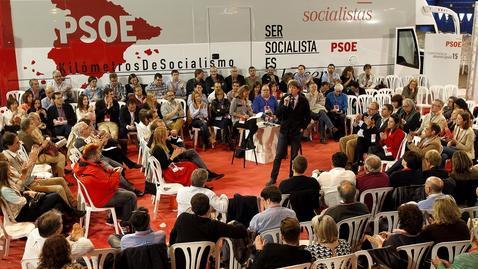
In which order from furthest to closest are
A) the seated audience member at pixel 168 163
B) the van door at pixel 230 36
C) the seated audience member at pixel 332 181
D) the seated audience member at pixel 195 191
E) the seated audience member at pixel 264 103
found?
the van door at pixel 230 36
the seated audience member at pixel 264 103
the seated audience member at pixel 168 163
the seated audience member at pixel 332 181
the seated audience member at pixel 195 191

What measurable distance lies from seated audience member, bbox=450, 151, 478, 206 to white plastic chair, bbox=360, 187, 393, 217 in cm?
68

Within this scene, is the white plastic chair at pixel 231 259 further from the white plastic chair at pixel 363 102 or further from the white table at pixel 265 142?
the white plastic chair at pixel 363 102

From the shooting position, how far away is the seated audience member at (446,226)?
4145 mm

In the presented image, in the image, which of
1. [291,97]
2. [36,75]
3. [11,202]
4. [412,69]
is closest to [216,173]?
[291,97]

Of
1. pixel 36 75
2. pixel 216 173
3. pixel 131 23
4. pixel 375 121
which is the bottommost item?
pixel 216 173

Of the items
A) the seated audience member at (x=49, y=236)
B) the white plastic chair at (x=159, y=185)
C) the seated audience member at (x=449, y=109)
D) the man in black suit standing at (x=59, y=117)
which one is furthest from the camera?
the man in black suit standing at (x=59, y=117)

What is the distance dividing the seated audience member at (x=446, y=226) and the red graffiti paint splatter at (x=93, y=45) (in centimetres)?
782

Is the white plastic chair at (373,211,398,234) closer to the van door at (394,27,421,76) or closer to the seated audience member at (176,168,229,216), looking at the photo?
the seated audience member at (176,168,229,216)

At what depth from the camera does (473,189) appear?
5.45 metres

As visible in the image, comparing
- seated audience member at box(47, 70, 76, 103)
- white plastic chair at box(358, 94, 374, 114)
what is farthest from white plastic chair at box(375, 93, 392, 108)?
seated audience member at box(47, 70, 76, 103)

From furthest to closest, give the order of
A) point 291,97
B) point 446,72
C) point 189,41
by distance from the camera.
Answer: point 446,72
point 189,41
point 291,97

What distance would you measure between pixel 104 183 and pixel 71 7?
18.5 feet

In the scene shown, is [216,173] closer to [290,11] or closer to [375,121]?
[375,121]

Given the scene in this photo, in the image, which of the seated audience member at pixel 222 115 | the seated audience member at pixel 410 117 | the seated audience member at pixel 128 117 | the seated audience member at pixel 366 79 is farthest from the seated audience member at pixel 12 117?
the seated audience member at pixel 366 79
